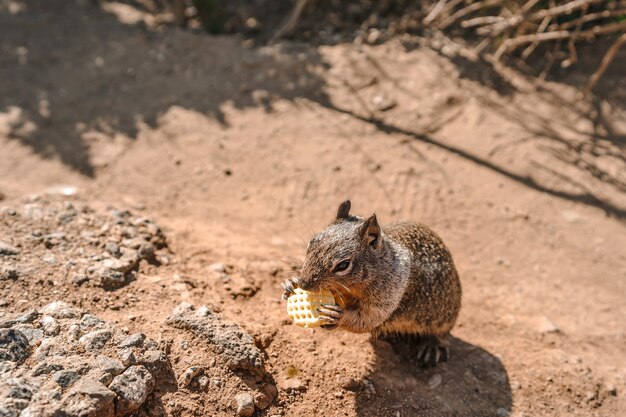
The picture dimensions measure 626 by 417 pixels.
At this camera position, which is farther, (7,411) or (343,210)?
(343,210)

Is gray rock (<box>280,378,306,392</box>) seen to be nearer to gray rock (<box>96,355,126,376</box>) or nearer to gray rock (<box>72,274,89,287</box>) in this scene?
gray rock (<box>96,355,126,376</box>)

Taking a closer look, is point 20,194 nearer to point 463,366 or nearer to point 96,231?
point 96,231

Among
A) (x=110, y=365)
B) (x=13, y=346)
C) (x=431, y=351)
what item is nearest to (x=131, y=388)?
(x=110, y=365)

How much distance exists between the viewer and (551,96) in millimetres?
6930

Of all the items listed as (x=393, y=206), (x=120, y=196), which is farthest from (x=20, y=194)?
(x=393, y=206)

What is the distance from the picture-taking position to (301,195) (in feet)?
18.3

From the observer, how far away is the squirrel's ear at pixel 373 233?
10.5 ft

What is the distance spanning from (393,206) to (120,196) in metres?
2.69

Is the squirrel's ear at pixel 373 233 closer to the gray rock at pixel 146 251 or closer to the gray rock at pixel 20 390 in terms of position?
the gray rock at pixel 146 251

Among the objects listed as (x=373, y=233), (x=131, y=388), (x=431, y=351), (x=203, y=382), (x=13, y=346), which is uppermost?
(x=373, y=233)

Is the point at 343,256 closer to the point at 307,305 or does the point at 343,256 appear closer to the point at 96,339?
the point at 307,305

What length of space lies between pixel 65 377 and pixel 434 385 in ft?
7.47

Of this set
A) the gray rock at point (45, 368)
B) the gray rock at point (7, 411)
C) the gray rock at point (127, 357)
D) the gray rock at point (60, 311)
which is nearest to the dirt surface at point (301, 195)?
the gray rock at point (60, 311)

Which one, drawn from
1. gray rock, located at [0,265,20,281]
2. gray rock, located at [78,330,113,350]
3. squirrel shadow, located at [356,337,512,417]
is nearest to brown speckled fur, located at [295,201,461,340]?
squirrel shadow, located at [356,337,512,417]
